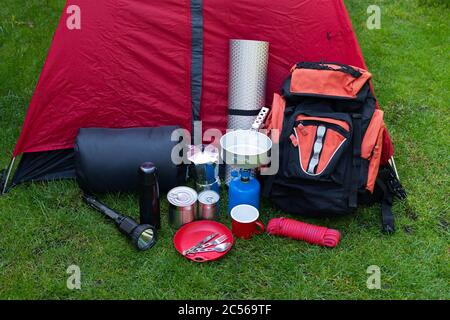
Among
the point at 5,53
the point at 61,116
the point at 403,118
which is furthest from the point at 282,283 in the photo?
the point at 5,53

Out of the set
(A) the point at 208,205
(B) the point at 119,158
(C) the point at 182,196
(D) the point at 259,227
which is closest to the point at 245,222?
(D) the point at 259,227

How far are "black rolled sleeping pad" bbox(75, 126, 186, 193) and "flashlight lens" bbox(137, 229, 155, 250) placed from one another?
0.37 meters

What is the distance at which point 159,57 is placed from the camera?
2828 millimetres

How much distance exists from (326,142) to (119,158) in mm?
1158

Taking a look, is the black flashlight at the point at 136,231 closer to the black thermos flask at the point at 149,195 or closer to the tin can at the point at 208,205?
the black thermos flask at the point at 149,195

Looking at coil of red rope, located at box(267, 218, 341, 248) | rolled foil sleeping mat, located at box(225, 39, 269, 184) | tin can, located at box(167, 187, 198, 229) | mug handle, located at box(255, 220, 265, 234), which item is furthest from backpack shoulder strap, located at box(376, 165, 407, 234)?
tin can, located at box(167, 187, 198, 229)

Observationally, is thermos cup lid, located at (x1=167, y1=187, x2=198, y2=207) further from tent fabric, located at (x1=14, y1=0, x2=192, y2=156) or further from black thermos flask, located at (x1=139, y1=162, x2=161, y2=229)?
tent fabric, located at (x1=14, y1=0, x2=192, y2=156)

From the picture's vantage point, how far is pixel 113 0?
2.70 metres

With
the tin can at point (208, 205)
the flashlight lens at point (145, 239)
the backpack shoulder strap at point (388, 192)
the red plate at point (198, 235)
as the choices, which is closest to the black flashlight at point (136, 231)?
the flashlight lens at point (145, 239)

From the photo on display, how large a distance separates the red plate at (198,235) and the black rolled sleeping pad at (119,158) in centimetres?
34

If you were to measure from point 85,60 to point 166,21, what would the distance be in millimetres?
535

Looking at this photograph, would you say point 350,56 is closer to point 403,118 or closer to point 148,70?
point 403,118

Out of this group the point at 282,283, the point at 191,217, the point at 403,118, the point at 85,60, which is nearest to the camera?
the point at 282,283

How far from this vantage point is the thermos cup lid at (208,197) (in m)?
2.64
